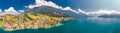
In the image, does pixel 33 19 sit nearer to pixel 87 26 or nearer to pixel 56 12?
pixel 56 12

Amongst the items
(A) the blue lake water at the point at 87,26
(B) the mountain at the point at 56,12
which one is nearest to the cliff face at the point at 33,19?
(B) the mountain at the point at 56,12

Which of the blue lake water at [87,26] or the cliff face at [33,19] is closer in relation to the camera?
the blue lake water at [87,26]

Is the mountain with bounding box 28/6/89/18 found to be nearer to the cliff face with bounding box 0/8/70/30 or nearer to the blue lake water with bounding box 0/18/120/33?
the cliff face with bounding box 0/8/70/30

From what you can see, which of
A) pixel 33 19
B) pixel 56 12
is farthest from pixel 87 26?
pixel 33 19

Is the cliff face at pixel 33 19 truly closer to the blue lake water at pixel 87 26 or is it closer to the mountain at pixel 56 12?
the mountain at pixel 56 12

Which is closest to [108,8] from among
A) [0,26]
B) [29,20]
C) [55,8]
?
[55,8]

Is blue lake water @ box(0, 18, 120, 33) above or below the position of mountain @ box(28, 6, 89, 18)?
below

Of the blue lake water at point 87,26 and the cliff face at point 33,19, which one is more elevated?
the cliff face at point 33,19

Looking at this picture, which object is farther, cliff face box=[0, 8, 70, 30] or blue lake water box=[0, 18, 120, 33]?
cliff face box=[0, 8, 70, 30]

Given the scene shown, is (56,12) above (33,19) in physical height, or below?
above

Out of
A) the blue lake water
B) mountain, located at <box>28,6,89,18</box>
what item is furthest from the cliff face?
the blue lake water
